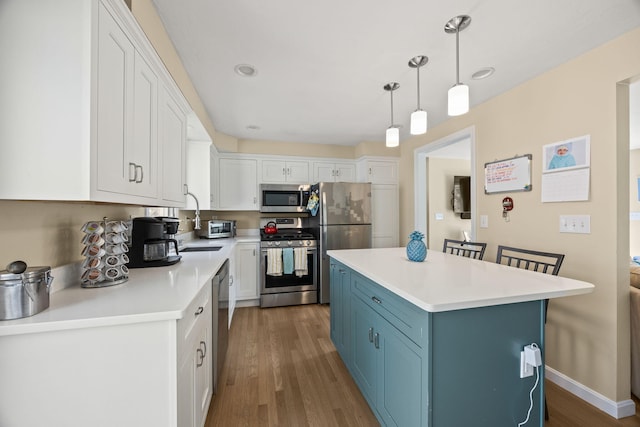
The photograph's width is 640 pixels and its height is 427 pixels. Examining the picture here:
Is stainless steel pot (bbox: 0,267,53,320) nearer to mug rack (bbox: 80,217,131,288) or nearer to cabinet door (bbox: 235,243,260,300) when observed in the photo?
mug rack (bbox: 80,217,131,288)

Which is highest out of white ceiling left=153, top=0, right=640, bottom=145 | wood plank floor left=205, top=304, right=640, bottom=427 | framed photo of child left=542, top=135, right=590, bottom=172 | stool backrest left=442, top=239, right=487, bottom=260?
white ceiling left=153, top=0, right=640, bottom=145

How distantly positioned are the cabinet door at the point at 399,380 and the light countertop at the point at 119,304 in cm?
97

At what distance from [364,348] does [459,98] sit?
5.32ft

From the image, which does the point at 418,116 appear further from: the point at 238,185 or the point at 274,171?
the point at 238,185

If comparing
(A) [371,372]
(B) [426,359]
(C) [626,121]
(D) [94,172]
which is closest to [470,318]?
(B) [426,359]

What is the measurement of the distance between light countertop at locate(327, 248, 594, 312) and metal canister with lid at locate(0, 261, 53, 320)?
4.41ft

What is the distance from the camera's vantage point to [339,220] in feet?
11.9

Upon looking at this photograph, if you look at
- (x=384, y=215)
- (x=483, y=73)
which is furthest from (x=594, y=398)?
(x=384, y=215)

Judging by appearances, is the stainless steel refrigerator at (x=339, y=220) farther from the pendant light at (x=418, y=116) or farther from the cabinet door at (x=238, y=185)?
the pendant light at (x=418, y=116)

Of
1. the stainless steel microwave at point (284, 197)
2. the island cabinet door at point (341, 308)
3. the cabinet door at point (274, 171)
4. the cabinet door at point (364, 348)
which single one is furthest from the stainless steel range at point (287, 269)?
the cabinet door at point (364, 348)

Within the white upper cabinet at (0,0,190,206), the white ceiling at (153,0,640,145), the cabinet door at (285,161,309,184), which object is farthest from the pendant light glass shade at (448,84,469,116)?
the cabinet door at (285,161,309,184)

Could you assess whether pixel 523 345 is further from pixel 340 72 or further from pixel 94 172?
pixel 340 72

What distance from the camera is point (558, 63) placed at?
188 centimetres

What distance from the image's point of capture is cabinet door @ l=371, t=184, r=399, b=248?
12.9 ft
